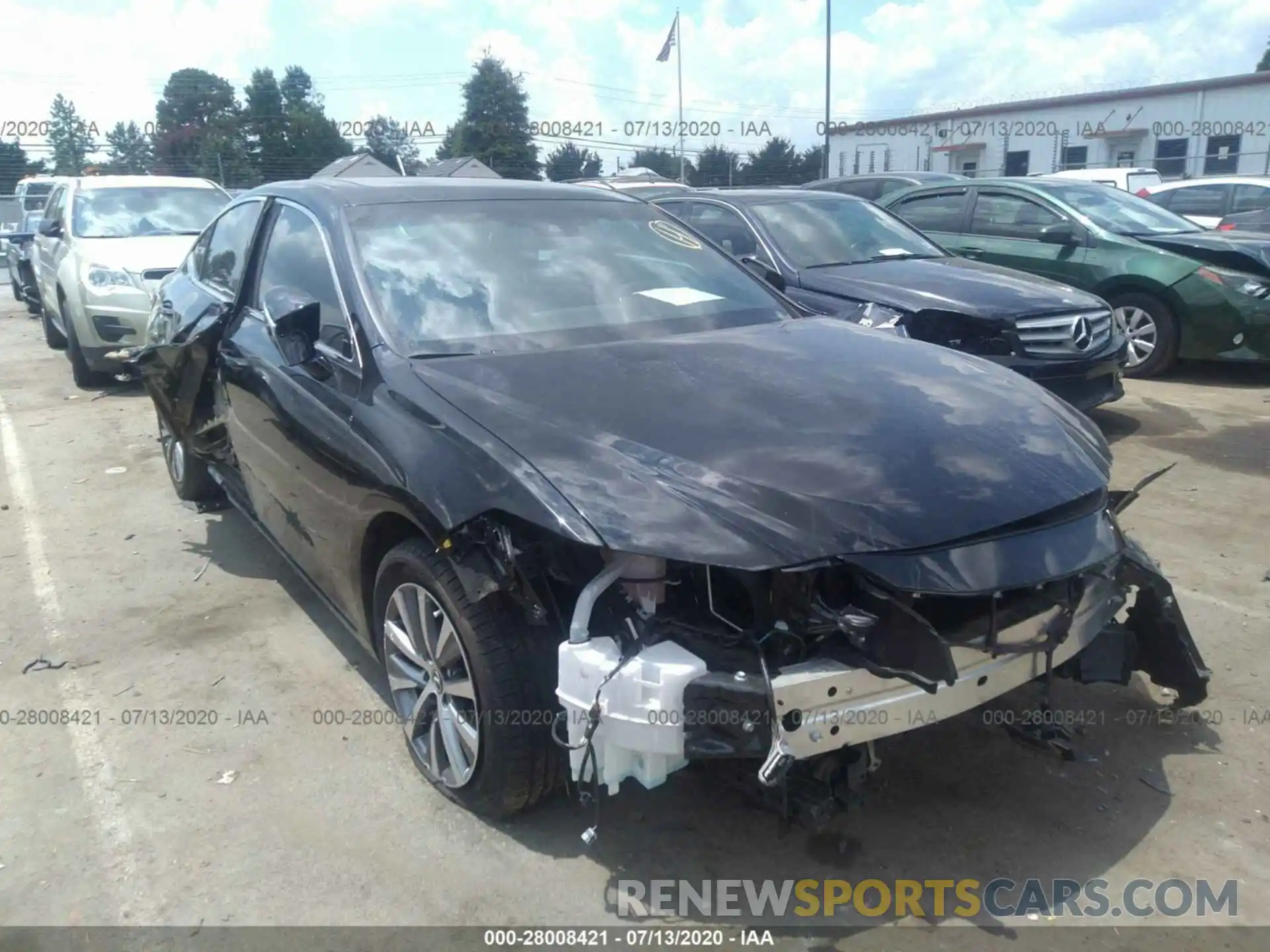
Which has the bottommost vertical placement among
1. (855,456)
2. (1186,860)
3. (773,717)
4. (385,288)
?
(1186,860)

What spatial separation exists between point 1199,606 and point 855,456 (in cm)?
249

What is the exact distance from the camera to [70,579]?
4.90 m

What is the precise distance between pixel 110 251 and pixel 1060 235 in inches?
→ 327

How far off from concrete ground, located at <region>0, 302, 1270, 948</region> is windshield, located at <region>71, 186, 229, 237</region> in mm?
6115

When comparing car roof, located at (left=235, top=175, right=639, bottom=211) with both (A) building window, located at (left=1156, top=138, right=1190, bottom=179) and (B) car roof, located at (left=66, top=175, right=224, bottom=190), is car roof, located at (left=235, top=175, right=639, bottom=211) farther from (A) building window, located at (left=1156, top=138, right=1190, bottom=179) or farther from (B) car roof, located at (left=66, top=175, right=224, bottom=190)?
(A) building window, located at (left=1156, top=138, right=1190, bottom=179)

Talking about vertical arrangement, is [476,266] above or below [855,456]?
above

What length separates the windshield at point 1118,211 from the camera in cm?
871

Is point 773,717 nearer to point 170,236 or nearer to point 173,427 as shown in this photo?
point 173,427

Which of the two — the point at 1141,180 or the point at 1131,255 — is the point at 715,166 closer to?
the point at 1141,180

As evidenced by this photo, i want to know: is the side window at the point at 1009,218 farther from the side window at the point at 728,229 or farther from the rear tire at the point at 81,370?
the rear tire at the point at 81,370

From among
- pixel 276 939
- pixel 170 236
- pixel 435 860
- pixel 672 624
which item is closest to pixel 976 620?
pixel 672 624

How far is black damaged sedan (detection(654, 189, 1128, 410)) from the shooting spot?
20.1ft

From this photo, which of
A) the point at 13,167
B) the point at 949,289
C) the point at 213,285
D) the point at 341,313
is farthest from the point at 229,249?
the point at 13,167

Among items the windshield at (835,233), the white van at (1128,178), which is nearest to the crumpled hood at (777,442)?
the windshield at (835,233)
